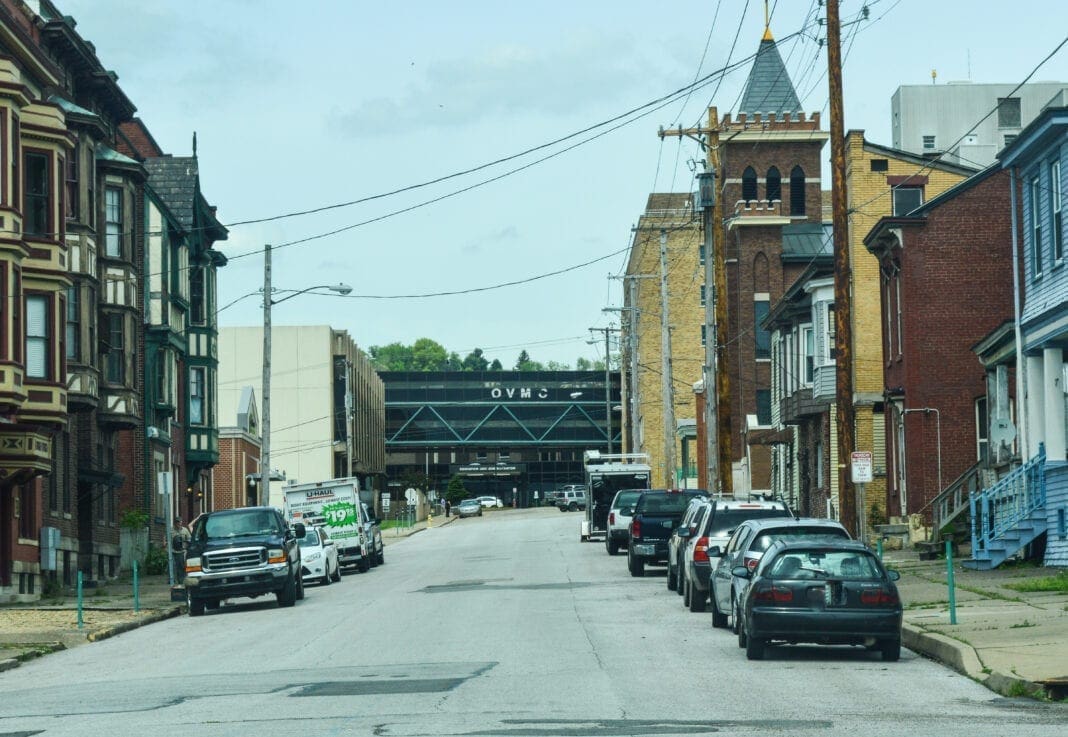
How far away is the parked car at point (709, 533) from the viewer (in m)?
25.7

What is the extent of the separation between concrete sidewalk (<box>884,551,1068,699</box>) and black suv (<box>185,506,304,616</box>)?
457 inches

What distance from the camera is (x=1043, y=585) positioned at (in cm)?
2556

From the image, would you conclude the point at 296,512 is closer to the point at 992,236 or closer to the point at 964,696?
the point at 992,236

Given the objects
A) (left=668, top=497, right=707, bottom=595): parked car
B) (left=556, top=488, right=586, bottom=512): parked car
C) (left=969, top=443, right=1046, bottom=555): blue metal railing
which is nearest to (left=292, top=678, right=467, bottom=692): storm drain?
(left=668, top=497, right=707, bottom=595): parked car

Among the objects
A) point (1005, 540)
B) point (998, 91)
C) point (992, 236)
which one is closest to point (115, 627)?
point (1005, 540)

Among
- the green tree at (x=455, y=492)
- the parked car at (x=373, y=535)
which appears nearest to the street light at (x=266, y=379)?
the parked car at (x=373, y=535)

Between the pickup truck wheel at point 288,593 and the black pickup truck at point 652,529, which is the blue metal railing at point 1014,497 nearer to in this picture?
the black pickup truck at point 652,529

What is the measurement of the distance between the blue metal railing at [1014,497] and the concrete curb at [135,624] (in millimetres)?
15385

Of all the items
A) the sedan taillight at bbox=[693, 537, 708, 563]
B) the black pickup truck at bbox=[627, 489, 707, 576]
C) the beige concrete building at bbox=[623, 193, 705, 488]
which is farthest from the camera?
the beige concrete building at bbox=[623, 193, 705, 488]

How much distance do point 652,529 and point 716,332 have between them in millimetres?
6094

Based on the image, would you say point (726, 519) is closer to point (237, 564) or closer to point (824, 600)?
point (824, 600)

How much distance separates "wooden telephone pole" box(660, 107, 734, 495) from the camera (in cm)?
3969

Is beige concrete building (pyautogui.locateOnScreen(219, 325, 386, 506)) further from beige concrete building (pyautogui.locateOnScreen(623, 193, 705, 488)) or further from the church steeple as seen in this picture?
the church steeple

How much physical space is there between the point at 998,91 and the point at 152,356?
43426 mm
